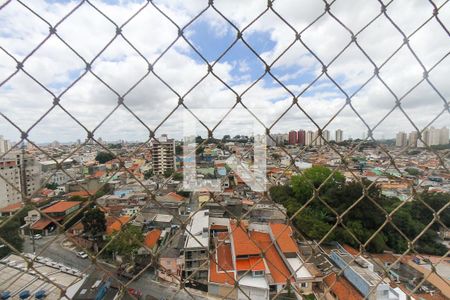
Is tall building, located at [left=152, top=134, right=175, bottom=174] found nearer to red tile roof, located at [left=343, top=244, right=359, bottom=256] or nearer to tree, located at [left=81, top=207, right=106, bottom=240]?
tree, located at [left=81, top=207, right=106, bottom=240]

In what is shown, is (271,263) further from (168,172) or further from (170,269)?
(170,269)

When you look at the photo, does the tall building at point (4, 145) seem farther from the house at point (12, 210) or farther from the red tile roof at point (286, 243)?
the red tile roof at point (286, 243)

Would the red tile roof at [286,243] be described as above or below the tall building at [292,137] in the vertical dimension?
below

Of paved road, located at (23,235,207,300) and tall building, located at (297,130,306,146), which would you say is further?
tall building, located at (297,130,306,146)

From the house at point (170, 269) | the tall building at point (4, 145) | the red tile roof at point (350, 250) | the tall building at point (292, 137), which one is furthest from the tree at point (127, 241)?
the red tile roof at point (350, 250)

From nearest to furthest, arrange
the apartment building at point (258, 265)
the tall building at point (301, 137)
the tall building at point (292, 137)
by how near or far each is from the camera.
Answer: the tall building at point (292, 137) → the tall building at point (301, 137) → the apartment building at point (258, 265)

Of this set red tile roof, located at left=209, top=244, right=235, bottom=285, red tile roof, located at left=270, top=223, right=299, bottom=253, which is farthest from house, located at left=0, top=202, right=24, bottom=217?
red tile roof, located at left=270, top=223, right=299, bottom=253

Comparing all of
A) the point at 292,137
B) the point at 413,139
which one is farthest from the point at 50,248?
the point at 413,139

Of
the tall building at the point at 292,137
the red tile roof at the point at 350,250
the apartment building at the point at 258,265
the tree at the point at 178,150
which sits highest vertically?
the tall building at the point at 292,137

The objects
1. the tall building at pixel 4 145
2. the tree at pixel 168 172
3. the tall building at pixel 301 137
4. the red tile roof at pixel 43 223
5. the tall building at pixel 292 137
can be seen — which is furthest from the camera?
the tall building at pixel 301 137
